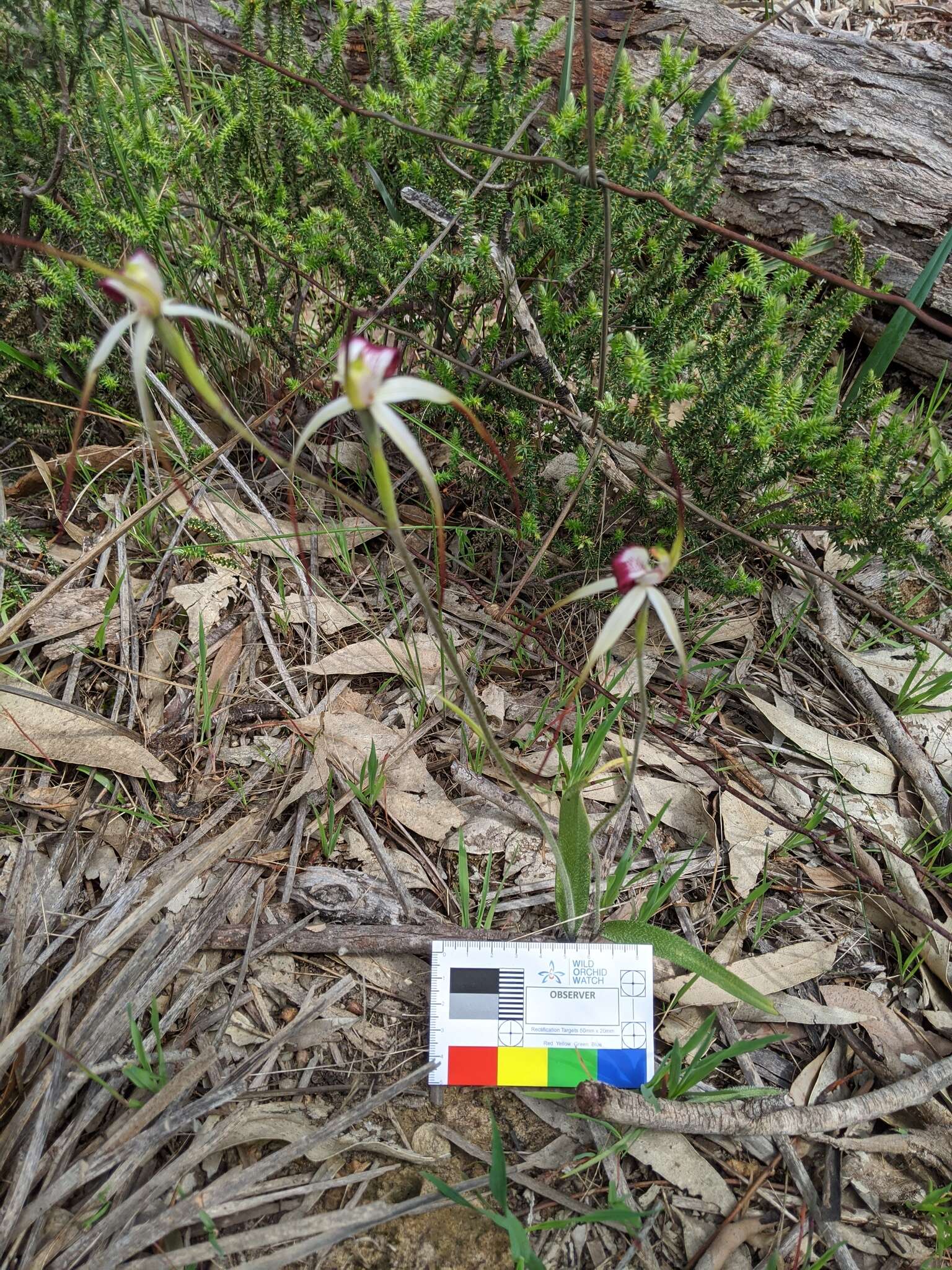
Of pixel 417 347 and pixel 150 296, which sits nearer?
pixel 150 296

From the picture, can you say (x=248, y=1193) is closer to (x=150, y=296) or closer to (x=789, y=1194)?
(x=789, y=1194)

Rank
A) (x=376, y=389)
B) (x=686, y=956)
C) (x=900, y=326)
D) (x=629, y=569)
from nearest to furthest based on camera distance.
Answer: (x=376, y=389) < (x=629, y=569) < (x=686, y=956) < (x=900, y=326)

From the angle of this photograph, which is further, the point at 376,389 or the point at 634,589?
the point at 634,589

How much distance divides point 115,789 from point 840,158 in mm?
2456

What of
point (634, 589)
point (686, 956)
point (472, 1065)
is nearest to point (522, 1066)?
point (472, 1065)

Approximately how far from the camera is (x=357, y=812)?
4.94 feet

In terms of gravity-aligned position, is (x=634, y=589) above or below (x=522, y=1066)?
above

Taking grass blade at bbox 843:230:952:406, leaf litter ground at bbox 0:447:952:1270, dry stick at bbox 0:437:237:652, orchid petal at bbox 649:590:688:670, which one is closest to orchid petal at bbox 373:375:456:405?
orchid petal at bbox 649:590:688:670

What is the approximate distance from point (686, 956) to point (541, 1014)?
0.84 ft

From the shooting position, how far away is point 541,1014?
1283 millimetres

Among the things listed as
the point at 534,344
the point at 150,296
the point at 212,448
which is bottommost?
the point at 212,448

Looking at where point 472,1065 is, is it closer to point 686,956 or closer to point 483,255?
point 686,956

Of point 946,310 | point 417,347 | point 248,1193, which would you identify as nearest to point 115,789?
point 248,1193

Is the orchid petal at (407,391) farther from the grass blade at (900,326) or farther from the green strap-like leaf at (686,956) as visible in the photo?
the grass blade at (900,326)
